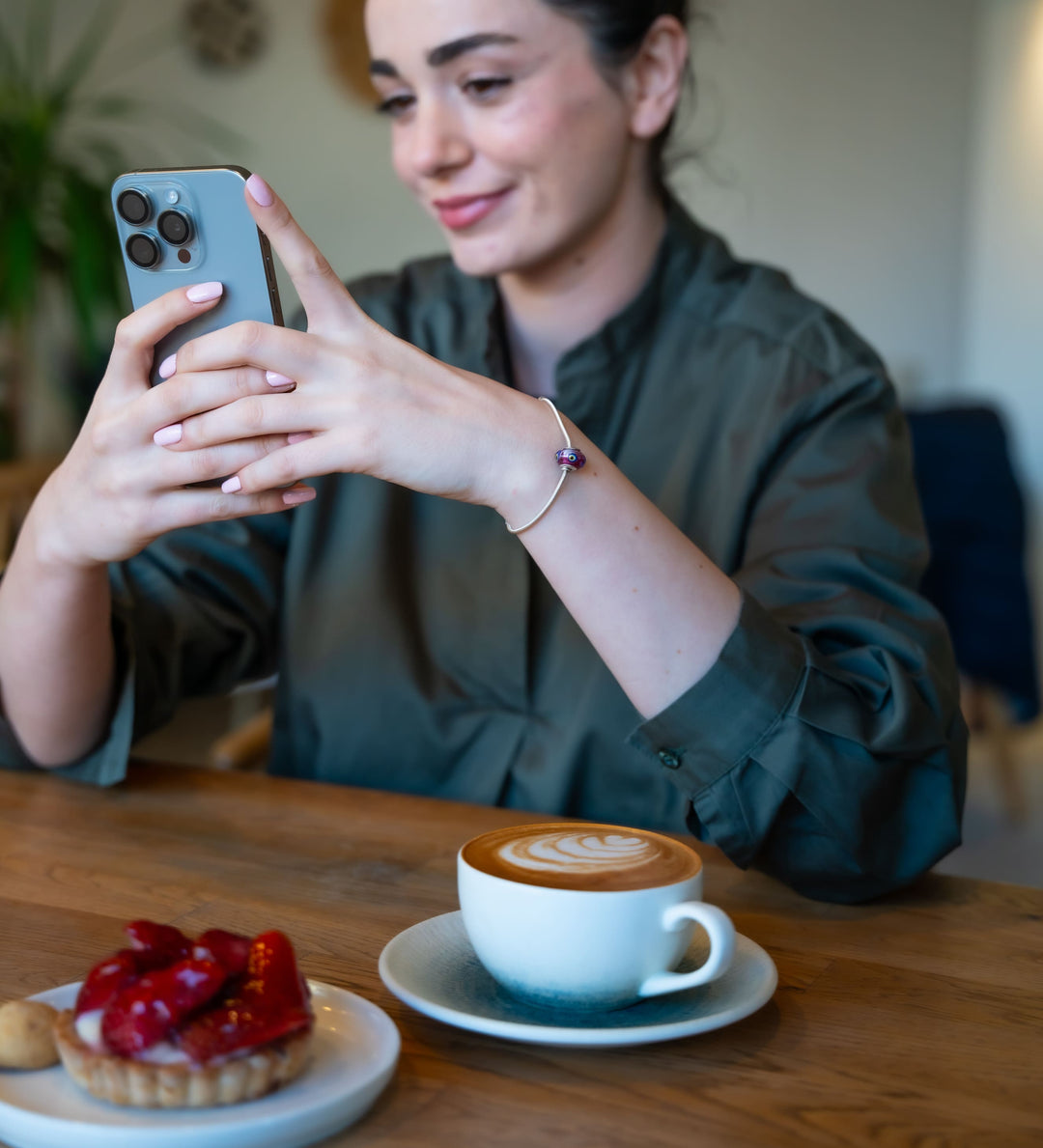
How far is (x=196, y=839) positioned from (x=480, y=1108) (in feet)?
1.33

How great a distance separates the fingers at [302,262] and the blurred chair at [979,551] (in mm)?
2275

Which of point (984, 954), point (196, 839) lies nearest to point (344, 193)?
point (196, 839)

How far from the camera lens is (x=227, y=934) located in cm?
51

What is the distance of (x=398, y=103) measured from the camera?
1.14 meters

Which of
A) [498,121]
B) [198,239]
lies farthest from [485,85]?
[198,239]

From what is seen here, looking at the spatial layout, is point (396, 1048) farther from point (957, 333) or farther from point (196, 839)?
point (957, 333)

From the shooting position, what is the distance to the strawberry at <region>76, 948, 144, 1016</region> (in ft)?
1.57

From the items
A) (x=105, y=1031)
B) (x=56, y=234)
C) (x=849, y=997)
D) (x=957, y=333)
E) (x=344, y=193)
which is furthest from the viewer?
(x=957, y=333)

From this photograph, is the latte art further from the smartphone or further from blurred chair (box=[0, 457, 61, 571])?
blurred chair (box=[0, 457, 61, 571])

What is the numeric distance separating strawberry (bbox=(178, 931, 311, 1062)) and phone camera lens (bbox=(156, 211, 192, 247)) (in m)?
0.44

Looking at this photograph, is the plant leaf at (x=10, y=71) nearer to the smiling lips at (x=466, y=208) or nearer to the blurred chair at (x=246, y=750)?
the blurred chair at (x=246, y=750)

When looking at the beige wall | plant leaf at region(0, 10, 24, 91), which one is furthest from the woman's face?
the beige wall

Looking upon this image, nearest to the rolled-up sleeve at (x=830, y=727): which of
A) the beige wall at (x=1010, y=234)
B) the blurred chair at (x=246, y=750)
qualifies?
the blurred chair at (x=246, y=750)

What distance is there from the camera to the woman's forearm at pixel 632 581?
2.48 feet
